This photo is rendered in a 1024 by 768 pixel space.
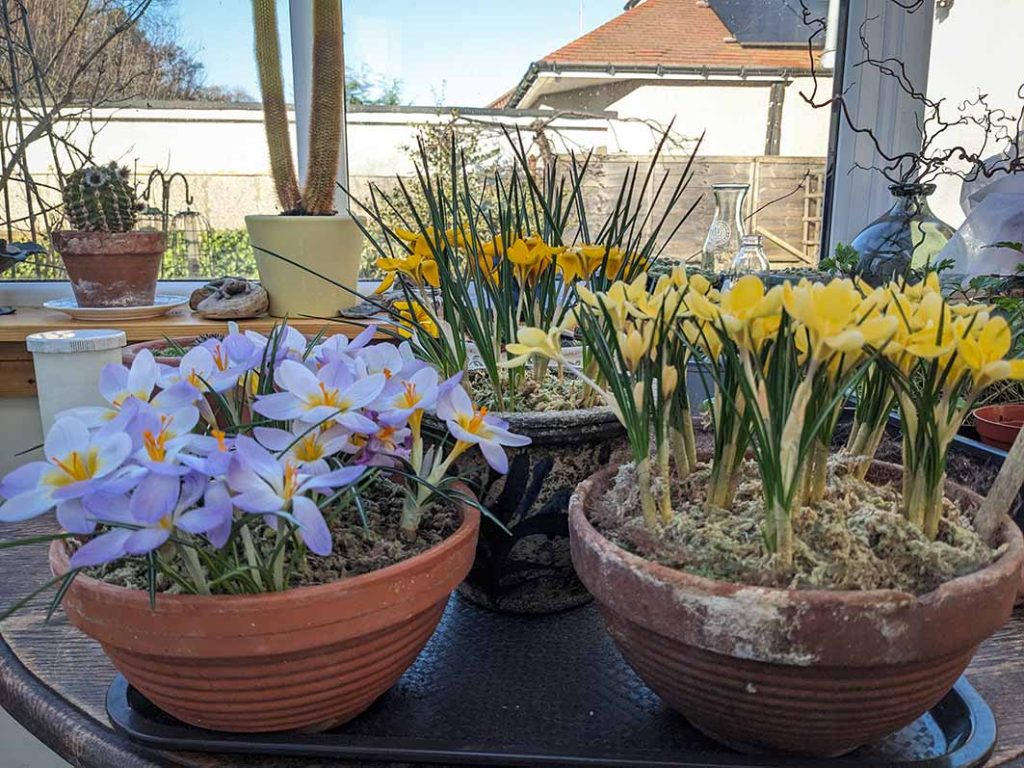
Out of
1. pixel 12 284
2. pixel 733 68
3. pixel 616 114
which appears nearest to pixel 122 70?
pixel 12 284

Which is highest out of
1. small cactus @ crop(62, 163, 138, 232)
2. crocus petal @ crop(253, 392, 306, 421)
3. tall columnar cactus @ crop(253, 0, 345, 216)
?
tall columnar cactus @ crop(253, 0, 345, 216)

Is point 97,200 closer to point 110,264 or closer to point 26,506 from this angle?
point 110,264

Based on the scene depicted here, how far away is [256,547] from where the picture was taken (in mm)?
406

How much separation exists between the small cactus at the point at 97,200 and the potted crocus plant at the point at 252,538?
132cm

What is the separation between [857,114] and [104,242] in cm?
169

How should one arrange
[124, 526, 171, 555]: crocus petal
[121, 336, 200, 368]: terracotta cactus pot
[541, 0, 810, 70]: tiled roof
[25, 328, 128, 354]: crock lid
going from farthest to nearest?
[541, 0, 810, 70]: tiled roof → [25, 328, 128, 354]: crock lid → [121, 336, 200, 368]: terracotta cactus pot → [124, 526, 171, 555]: crocus petal

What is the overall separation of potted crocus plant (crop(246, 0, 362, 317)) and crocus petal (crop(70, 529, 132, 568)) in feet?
4.08

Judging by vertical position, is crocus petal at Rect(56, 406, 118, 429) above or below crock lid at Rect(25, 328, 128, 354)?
above

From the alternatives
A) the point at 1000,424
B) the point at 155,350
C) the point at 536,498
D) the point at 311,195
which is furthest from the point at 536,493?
the point at 311,195

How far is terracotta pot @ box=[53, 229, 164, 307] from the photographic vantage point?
1.55m

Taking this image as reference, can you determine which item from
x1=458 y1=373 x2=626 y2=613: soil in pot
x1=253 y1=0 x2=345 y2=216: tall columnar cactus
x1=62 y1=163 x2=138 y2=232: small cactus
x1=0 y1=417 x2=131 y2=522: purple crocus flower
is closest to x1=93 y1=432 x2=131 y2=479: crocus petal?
x1=0 y1=417 x2=131 y2=522: purple crocus flower

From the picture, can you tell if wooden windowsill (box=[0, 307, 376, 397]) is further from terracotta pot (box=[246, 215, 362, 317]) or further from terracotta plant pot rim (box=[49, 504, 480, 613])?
terracotta plant pot rim (box=[49, 504, 480, 613])

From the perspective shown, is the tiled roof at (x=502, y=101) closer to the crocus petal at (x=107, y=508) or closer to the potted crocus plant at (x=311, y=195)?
the potted crocus plant at (x=311, y=195)

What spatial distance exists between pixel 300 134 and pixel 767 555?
1770mm
